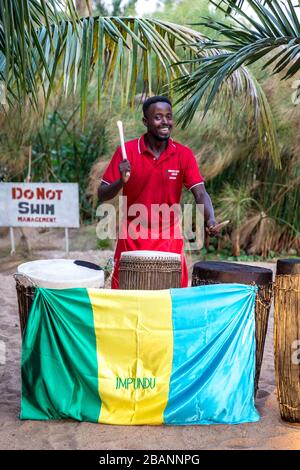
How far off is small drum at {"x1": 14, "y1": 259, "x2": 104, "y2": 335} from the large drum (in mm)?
559

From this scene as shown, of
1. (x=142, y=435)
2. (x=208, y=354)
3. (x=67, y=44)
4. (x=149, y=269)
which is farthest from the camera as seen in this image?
(x=67, y=44)

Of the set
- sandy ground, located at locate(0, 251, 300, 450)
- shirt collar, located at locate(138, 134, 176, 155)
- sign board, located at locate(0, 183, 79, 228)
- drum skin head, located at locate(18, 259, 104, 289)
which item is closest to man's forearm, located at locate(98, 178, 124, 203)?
shirt collar, located at locate(138, 134, 176, 155)

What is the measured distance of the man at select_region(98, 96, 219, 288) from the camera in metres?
3.62

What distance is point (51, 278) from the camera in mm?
3270

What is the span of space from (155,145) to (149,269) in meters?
0.75

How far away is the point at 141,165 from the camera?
3.68 m

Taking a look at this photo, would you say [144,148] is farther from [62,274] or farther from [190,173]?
[62,274]

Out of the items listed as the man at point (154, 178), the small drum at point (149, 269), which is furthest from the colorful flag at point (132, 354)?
the man at point (154, 178)

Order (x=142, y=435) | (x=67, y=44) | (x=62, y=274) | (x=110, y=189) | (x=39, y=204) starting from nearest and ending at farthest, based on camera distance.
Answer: (x=142, y=435), (x=62, y=274), (x=110, y=189), (x=67, y=44), (x=39, y=204)

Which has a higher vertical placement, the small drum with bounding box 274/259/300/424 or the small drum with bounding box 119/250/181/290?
the small drum with bounding box 119/250/181/290

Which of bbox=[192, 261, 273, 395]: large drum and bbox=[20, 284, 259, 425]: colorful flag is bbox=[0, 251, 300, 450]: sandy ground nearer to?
bbox=[20, 284, 259, 425]: colorful flag

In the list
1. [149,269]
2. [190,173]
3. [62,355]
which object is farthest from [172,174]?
[62,355]

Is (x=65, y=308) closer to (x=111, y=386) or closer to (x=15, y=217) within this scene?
(x=111, y=386)

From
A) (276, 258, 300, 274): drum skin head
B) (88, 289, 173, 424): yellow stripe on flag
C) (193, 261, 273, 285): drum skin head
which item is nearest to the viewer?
(88, 289, 173, 424): yellow stripe on flag
